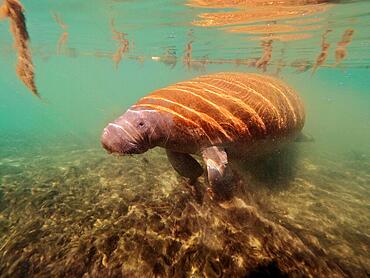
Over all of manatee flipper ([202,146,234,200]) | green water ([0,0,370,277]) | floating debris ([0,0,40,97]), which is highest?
floating debris ([0,0,40,97])

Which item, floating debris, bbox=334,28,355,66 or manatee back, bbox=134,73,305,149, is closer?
manatee back, bbox=134,73,305,149

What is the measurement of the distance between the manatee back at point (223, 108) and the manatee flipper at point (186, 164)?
769mm

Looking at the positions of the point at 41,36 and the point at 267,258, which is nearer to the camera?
the point at 267,258

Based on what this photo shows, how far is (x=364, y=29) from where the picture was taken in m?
15.2

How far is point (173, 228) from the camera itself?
4465 millimetres

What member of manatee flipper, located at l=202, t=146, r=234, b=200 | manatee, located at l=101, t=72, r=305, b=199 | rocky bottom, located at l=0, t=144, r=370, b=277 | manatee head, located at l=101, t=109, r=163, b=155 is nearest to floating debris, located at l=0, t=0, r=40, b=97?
rocky bottom, located at l=0, t=144, r=370, b=277

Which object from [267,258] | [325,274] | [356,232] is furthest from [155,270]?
[356,232]

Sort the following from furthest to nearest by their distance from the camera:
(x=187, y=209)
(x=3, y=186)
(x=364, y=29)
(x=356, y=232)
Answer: (x=364, y=29) → (x=3, y=186) → (x=356, y=232) → (x=187, y=209)

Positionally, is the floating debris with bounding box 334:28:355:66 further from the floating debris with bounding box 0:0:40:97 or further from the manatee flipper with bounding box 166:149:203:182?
the floating debris with bounding box 0:0:40:97

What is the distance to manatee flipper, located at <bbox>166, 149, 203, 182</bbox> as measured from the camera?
5.46 meters

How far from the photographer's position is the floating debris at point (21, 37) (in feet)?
20.1

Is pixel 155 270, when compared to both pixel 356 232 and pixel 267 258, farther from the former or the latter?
pixel 356 232

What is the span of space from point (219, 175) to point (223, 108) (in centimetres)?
127

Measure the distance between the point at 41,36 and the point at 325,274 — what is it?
27334 millimetres
